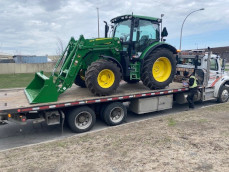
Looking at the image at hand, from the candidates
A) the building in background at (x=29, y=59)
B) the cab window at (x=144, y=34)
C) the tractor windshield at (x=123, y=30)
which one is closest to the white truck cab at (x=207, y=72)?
the cab window at (x=144, y=34)

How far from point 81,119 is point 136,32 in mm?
3648

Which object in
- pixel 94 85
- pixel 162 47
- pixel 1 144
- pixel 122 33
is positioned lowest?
pixel 1 144

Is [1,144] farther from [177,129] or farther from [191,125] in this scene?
[191,125]

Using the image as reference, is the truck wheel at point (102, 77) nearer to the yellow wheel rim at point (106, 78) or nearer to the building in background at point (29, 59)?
the yellow wheel rim at point (106, 78)

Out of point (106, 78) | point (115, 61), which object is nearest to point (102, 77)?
point (106, 78)

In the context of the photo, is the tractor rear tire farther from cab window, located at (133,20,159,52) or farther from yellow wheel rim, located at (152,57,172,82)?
yellow wheel rim, located at (152,57,172,82)

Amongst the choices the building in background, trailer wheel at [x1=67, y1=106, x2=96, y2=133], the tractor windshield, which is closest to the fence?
the building in background

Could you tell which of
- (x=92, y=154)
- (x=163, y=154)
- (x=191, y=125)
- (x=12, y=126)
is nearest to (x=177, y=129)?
(x=191, y=125)

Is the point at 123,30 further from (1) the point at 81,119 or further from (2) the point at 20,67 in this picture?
(2) the point at 20,67

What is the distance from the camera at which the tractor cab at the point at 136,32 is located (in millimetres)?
7398

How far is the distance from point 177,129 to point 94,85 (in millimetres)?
2761

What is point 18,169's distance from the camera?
405 cm

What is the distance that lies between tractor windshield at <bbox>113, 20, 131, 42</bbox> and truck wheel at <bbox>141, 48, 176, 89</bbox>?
1.12m

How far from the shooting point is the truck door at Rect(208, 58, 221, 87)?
29.5ft
